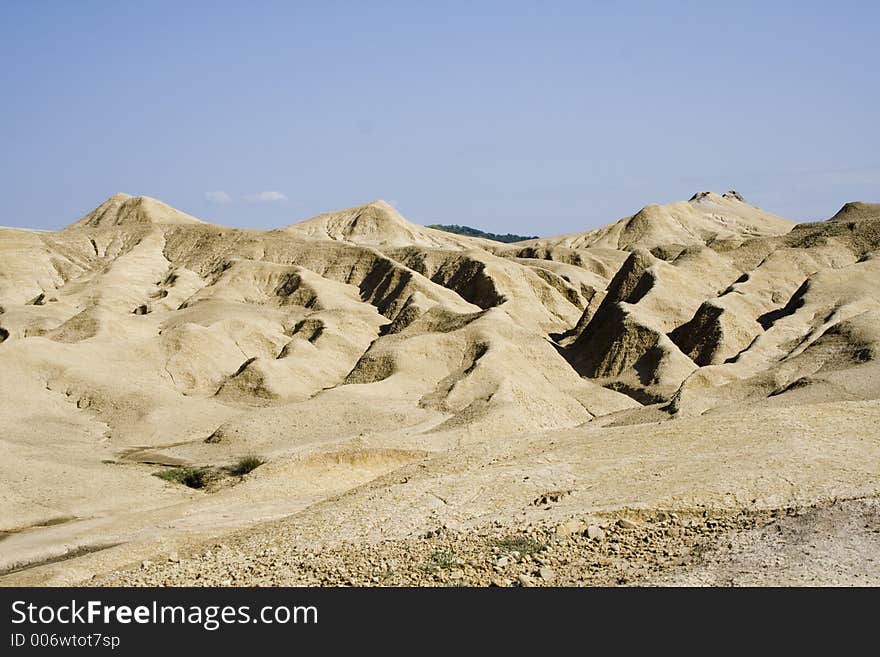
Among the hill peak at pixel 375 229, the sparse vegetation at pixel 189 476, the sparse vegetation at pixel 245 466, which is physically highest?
the hill peak at pixel 375 229

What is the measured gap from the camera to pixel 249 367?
4953cm

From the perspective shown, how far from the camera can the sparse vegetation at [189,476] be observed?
103 feet

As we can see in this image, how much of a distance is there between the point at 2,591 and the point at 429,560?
631 centimetres

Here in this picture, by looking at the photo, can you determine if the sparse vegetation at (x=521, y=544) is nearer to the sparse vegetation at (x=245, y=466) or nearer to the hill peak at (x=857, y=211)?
the sparse vegetation at (x=245, y=466)

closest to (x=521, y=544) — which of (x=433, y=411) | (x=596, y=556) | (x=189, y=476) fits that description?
(x=596, y=556)

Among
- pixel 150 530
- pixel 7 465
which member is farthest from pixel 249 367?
pixel 150 530

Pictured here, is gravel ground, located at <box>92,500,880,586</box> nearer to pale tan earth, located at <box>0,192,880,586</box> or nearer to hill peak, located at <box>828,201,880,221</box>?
pale tan earth, located at <box>0,192,880,586</box>

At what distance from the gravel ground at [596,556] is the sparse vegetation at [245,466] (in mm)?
14329

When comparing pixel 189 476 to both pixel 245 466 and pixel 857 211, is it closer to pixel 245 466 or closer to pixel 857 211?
pixel 245 466

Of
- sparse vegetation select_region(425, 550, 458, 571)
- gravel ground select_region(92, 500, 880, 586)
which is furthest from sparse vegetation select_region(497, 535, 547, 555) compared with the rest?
sparse vegetation select_region(425, 550, 458, 571)

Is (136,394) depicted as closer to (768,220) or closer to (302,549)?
(302,549)

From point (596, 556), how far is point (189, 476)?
791 inches

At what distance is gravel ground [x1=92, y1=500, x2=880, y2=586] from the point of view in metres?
A: 14.1

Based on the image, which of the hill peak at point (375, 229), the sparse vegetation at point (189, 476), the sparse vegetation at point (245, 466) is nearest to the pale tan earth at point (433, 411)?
the sparse vegetation at point (189, 476)
